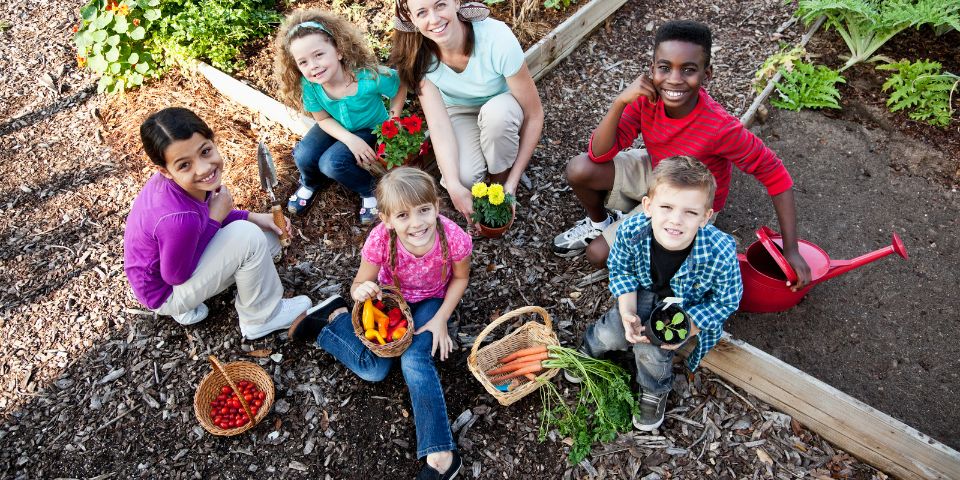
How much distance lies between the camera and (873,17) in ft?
13.3

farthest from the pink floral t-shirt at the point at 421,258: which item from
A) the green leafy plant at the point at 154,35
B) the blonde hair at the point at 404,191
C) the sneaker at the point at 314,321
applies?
the green leafy plant at the point at 154,35

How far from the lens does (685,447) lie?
275 centimetres

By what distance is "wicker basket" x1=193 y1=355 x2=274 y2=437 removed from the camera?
2.68 metres

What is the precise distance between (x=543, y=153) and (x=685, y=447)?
213 cm

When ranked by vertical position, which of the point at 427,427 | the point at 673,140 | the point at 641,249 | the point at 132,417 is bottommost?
the point at 132,417

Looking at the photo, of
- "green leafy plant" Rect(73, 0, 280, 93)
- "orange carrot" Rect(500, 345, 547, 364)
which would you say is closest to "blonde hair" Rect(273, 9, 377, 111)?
"green leafy plant" Rect(73, 0, 280, 93)

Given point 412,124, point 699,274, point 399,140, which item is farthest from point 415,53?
point 699,274

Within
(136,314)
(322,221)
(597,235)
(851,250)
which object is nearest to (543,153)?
(597,235)

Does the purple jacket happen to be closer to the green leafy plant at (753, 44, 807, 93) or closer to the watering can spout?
the watering can spout

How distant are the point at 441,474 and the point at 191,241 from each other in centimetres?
154

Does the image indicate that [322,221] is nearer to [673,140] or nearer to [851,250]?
[673,140]

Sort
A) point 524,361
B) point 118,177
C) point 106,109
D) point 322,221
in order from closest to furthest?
point 524,361, point 322,221, point 118,177, point 106,109

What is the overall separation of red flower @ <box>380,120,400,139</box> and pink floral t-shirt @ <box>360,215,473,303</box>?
0.82 meters

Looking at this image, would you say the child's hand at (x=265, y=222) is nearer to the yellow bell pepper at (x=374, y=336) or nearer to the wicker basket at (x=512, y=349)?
the yellow bell pepper at (x=374, y=336)
